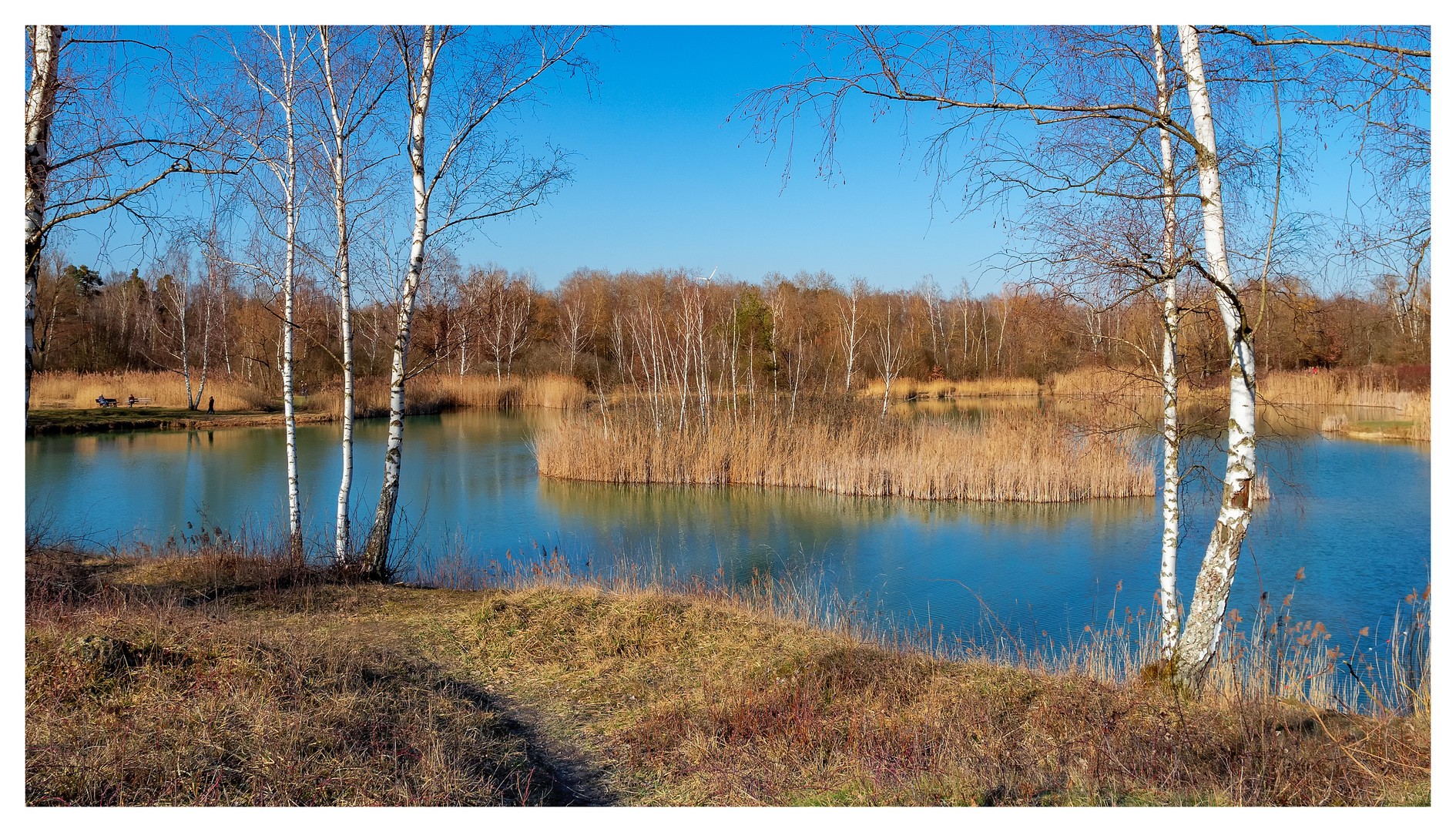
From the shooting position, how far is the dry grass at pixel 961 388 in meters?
33.4

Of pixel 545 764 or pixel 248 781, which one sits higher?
pixel 248 781

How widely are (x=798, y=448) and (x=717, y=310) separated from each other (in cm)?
1427

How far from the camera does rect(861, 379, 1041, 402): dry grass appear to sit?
33.4m

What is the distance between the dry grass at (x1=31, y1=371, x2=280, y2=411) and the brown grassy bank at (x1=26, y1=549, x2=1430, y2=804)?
25.3 m

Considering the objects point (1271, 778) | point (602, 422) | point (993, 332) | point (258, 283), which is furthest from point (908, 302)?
point (1271, 778)

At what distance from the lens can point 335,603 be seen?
6.65 metres

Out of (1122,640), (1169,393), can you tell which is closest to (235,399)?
(1122,640)

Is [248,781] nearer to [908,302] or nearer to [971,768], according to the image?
[971,768]

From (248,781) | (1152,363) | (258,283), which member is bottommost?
(248,781)

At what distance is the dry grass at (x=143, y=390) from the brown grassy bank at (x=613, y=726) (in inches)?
997

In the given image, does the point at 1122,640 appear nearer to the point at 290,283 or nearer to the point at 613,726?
the point at 613,726

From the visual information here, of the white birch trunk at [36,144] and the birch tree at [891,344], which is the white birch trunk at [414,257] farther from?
the birch tree at [891,344]

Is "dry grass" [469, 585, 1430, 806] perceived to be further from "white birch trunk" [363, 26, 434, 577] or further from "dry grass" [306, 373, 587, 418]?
"dry grass" [306, 373, 587, 418]

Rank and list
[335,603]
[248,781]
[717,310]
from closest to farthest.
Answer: [248,781], [335,603], [717,310]
